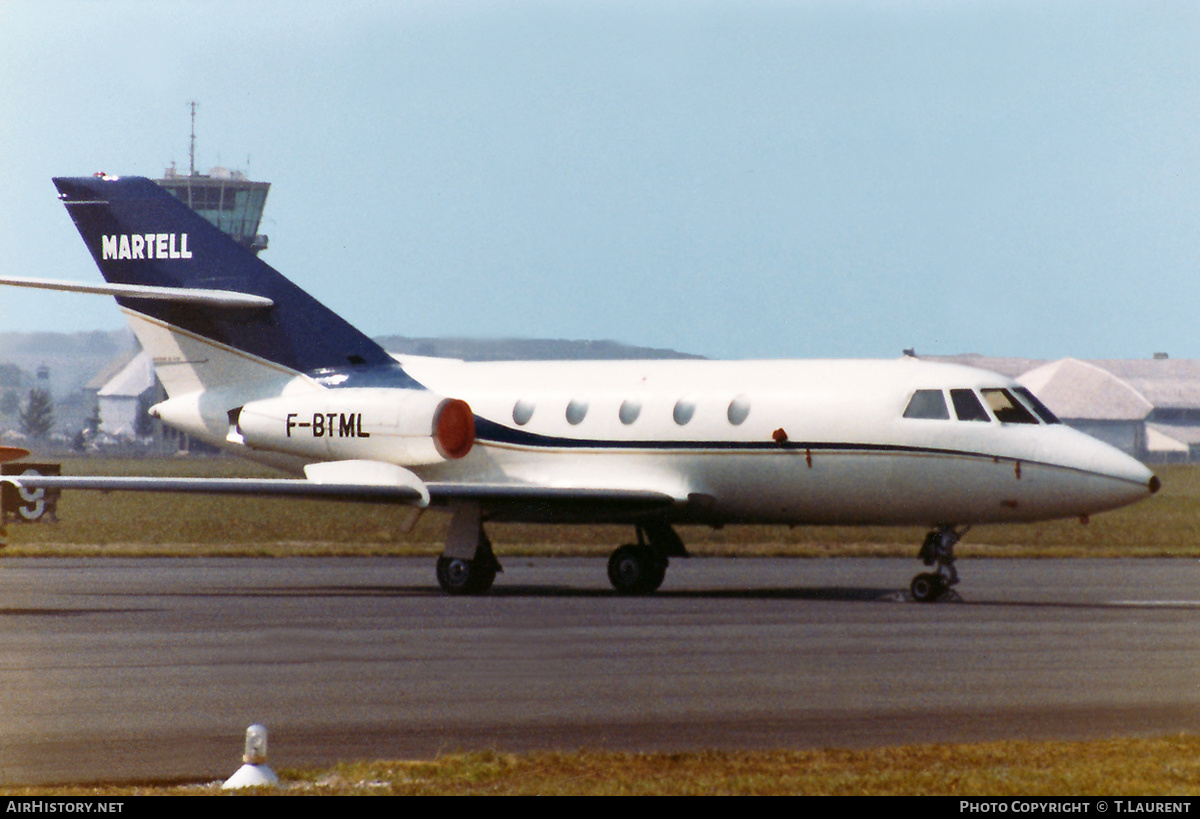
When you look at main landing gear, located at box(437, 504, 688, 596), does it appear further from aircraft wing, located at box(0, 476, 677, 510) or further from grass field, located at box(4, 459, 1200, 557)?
grass field, located at box(4, 459, 1200, 557)

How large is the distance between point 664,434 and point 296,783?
15394 millimetres

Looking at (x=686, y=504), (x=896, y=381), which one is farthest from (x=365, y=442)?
(x=896, y=381)

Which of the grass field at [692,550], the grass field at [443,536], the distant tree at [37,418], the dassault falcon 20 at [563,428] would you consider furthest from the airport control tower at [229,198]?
the dassault falcon 20 at [563,428]

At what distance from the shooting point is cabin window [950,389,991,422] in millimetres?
22297

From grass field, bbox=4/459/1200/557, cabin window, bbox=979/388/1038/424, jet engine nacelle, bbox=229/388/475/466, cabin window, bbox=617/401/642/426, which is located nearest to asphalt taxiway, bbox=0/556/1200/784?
jet engine nacelle, bbox=229/388/475/466

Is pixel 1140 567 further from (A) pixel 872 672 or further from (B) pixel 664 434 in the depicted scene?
(A) pixel 872 672

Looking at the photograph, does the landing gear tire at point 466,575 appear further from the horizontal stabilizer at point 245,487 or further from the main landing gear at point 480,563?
the horizontal stabilizer at point 245,487

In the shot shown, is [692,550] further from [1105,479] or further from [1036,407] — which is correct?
[1105,479]

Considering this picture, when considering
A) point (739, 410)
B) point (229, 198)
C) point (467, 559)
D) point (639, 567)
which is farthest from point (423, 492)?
point (229, 198)

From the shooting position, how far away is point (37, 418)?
6073 inches

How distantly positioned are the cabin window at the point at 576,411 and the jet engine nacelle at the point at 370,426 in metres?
1.49

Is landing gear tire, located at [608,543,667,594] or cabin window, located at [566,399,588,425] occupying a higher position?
cabin window, located at [566,399,588,425]

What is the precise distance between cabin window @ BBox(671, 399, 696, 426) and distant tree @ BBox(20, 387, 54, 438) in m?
121
